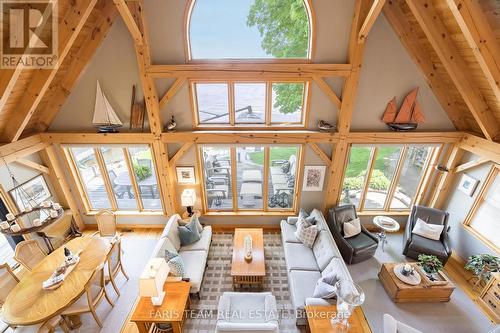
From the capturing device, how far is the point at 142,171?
6.07 metres

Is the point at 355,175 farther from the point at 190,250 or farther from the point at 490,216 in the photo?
the point at 190,250

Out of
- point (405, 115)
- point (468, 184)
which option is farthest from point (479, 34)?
point (468, 184)

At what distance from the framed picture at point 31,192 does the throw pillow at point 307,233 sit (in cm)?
634

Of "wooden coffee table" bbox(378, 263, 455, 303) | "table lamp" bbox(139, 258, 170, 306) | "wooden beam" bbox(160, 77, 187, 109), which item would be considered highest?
"wooden beam" bbox(160, 77, 187, 109)

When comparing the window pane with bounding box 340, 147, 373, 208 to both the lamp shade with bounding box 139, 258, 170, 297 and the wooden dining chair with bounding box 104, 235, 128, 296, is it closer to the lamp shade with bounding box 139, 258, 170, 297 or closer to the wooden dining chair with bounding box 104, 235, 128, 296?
the lamp shade with bounding box 139, 258, 170, 297

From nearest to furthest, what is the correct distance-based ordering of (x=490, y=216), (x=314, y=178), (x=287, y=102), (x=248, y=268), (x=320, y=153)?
(x=248, y=268), (x=490, y=216), (x=287, y=102), (x=320, y=153), (x=314, y=178)

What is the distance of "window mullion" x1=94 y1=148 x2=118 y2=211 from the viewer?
19.4 feet

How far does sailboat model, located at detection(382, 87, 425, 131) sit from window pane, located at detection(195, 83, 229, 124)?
367 centimetres

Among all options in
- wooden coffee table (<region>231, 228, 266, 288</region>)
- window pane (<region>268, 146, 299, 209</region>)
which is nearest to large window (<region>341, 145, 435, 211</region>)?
window pane (<region>268, 146, 299, 209</region>)

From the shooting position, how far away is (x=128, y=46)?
4.76 metres

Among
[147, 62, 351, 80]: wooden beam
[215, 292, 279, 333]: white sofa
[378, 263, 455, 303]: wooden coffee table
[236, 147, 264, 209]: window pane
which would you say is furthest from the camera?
[236, 147, 264, 209]: window pane

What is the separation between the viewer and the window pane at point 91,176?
5.91m

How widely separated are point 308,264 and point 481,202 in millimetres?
4149

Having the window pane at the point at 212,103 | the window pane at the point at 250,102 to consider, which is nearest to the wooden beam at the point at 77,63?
the window pane at the point at 212,103
